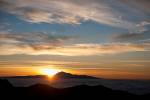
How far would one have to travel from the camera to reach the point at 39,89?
11062 centimetres

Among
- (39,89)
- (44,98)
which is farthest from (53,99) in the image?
(39,89)

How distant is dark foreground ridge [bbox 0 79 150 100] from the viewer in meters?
97.2

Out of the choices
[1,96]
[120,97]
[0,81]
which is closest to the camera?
[1,96]

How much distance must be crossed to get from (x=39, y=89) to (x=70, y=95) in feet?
39.6

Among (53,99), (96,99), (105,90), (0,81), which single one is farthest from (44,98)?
(105,90)

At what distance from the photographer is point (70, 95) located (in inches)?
4387

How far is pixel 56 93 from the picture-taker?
10831cm

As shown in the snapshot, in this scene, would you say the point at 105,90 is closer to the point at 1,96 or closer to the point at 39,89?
the point at 39,89

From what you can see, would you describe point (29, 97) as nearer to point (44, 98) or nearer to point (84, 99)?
point (44, 98)

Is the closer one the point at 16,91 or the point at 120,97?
the point at 16,91

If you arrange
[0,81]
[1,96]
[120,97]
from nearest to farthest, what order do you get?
[1,96] → [0,81] → [120,97]

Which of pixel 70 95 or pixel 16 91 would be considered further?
pixel 70 95

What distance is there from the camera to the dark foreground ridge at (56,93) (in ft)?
319

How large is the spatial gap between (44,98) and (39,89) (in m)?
10.6
